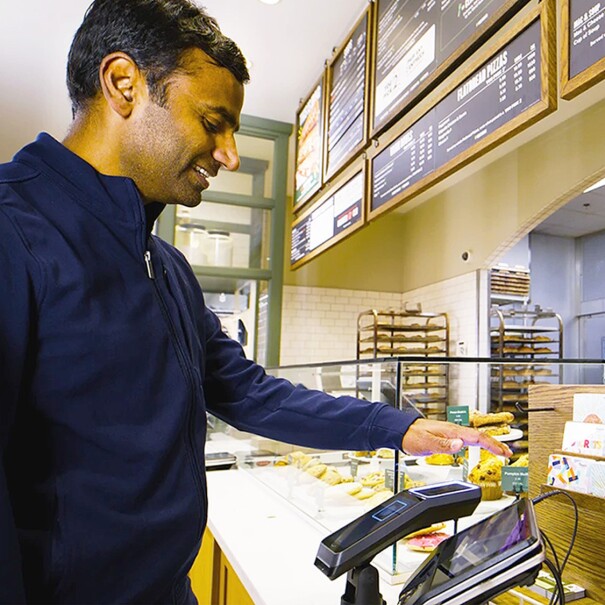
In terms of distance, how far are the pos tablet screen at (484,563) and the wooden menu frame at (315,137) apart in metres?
3.02

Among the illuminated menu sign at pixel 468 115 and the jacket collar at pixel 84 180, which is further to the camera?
the illuminated menu sign at pixel 468 115

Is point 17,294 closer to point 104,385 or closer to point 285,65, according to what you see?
point 104,385

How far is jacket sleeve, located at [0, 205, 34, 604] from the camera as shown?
0.60m

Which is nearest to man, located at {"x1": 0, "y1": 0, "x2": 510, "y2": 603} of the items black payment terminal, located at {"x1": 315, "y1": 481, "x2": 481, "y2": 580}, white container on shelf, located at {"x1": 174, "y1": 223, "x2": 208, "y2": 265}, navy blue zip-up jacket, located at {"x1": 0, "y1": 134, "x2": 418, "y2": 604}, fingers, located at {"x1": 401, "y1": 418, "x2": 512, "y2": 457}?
navy blue zip-up jacket, located at {"x1": 0, "y1": 134, "x2": 418, "y2": 604}

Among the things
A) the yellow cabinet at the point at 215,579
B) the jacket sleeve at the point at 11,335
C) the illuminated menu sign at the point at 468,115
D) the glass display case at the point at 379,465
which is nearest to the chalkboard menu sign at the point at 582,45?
the illuminated menu sign at the point at 468,115

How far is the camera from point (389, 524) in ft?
2.53

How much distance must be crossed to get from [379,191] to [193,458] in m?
2.27

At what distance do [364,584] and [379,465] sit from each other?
83 cm

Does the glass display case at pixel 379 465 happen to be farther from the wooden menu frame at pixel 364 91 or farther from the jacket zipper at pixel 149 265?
the wooden menu frame at pixel 364 91

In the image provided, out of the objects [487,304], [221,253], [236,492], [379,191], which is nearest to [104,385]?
[236,492]

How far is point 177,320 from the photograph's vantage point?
3.03 ft

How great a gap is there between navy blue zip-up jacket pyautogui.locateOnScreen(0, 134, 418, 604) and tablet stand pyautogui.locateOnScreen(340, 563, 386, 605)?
243mm

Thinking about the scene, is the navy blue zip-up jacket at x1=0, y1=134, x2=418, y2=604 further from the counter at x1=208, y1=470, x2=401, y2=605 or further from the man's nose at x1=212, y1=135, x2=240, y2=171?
the counter at x1=208, y1=470, x2=401, y2=605

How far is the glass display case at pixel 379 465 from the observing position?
1383 millimetres
